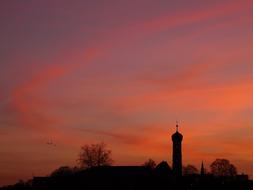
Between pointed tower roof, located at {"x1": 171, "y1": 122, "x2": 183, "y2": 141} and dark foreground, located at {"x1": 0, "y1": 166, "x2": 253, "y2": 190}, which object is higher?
pointed tower roof, located at {"x1": 171, "y1": 122, "x2": 183, "y2": 141}

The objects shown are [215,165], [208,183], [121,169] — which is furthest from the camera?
[215,165]

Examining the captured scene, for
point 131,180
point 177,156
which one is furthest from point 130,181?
point 177,156

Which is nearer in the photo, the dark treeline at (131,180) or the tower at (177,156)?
the dark treeline at (131,180)

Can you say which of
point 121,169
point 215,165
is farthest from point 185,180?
point 215,165

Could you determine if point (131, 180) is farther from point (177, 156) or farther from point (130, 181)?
point (177, 156)

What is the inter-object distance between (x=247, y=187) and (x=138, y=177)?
34.2 meters

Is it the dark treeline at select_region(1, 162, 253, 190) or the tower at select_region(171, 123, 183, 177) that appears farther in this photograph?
the tower at select_region(171, 123, 183, 177)

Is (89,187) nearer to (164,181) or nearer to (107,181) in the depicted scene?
(107,181)

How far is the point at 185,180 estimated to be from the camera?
114 meters

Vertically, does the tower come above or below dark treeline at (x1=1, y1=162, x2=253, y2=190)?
above

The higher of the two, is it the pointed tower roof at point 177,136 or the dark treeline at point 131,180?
the pointed tower roof at point 177,136

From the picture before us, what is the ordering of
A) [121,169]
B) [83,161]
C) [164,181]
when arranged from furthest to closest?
[83,161] < [121,169] < [164,181]

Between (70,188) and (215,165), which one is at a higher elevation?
(215,165)

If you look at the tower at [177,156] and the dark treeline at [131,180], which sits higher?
the tower at [177,156]
